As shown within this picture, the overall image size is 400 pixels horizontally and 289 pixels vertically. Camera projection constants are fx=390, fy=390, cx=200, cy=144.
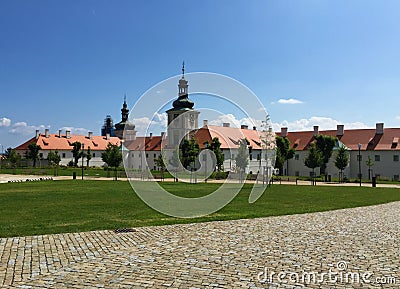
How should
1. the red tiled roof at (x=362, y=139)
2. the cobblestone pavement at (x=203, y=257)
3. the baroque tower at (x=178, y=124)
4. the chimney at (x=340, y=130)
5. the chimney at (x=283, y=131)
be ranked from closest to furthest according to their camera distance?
1. the cobblestone pavement at (x=203, y=257)
2. the baroque tower at (x=178, y=124)
3. the red tiled roof at (x=362, y=139)
4. the chimney at (x=340, y=130)
5. the chimney at (x=283, y=131)

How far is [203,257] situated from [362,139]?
5754 centimetres

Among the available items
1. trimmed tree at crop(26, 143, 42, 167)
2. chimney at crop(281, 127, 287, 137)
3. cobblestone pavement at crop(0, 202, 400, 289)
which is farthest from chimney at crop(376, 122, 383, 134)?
trimmed tree at crop(26, 143, 42, 167)

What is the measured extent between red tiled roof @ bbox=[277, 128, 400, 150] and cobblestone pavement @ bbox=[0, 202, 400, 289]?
48753 mm

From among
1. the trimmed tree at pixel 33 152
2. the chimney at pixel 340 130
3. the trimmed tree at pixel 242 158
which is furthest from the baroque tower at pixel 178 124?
the trimmed tree at pixel 33 152

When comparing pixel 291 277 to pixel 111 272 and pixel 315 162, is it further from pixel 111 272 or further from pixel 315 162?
pixel 315 162

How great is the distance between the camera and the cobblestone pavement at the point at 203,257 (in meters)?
6.51

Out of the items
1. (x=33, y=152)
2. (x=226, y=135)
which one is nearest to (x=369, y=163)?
(x=226, y=135)

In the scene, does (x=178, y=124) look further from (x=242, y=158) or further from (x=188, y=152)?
(x=242, y=158)

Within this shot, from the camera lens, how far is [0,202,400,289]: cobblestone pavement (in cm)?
651

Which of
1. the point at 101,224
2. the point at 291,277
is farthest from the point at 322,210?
the point at 291,277

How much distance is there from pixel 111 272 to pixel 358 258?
16.4ft

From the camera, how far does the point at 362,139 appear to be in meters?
59.9

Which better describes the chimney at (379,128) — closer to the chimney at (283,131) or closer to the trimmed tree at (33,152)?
the chimney at (283,131)

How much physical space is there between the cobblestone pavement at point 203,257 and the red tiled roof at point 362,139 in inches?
1919
